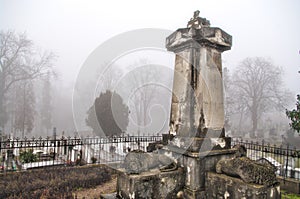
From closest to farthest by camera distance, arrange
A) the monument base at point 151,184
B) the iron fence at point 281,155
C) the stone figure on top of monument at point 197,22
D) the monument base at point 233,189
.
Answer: the monument base at point 233,189 → the monument base at point 151,184 → the stone figure on top of monument at point 197,22 → the iron fence at point 281,155

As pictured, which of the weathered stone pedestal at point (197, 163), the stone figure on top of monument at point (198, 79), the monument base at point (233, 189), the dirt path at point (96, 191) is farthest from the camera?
the dirt path at point (96, 191)

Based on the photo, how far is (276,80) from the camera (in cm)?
2414

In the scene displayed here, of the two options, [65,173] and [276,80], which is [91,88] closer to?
[65,173]

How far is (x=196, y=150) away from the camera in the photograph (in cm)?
329

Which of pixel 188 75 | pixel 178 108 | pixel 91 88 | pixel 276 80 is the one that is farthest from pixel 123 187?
pixel 276 80

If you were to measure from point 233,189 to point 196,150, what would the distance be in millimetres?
773

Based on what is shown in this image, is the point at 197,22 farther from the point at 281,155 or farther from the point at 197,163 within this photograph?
the point at 281,155

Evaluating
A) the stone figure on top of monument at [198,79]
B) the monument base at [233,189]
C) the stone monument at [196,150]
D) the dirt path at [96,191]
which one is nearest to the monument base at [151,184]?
the stone monument at [196,150]

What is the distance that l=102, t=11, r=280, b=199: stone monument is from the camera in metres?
2.85

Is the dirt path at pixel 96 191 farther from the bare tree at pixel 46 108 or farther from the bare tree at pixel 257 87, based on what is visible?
the bare tree at pixel 46 108

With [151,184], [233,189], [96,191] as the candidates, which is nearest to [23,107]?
[96,191]

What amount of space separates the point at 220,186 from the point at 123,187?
5.01 feet

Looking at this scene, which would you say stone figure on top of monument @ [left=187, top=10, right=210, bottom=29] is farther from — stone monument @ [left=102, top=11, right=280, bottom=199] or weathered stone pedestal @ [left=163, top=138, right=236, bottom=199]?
weathered stone pedestal @ [left=163, top=138, right=236, bottom=199]

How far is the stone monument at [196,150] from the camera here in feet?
9.34
